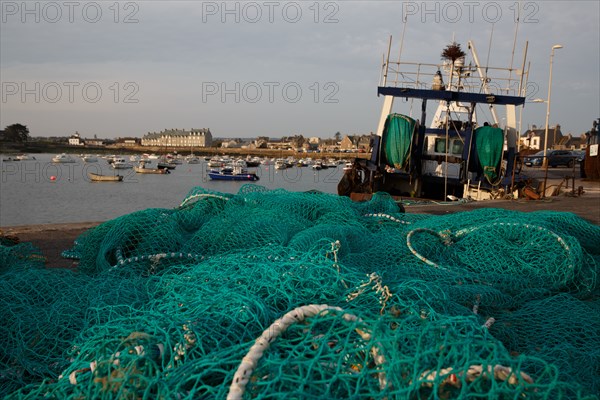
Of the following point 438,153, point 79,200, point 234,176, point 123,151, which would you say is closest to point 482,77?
point 438,153

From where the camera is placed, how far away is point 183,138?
18650 centimetres

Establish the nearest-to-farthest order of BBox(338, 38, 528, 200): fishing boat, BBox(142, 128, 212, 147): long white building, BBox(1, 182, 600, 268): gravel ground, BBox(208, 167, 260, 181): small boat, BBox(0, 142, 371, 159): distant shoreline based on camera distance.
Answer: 1. BBox(1, 182, 600, 268): gravel ground
2. BBox(338, 38, 528, 200): fishing boat
3. BBox(208, 167, 260, 181): small boat
4. BBox(0, 142, 371, 159): distant shoreline
5. BBox(142, 128, 212, 147): long white building

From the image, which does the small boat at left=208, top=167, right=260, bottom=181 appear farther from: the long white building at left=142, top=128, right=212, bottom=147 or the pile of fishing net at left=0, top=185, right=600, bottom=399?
the long white building at left=142, top=128, right=212, bottom=147

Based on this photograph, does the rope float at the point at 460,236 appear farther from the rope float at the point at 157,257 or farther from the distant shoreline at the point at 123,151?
the distant shoreline at the point at 123,151

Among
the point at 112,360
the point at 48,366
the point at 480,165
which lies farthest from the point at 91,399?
the point at 480,165

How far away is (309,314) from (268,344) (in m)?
0.21

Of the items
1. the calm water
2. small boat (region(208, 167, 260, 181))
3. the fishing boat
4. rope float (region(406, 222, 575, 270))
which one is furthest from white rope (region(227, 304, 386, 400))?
small boat (region(208, 167, 260, 181))

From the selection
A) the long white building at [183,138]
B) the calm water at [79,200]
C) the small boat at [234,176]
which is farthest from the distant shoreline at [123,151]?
the calm water at [79,200]

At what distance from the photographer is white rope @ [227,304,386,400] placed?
1.75 metres

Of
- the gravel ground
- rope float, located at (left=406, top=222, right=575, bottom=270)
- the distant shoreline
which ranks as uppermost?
rope float, located at (left=406, top=222, right=575, bottom=270)

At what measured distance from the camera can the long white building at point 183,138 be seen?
184m

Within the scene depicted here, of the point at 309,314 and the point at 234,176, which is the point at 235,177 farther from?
the point at 309,314

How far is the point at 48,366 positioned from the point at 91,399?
745mm

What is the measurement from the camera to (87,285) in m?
3.21
